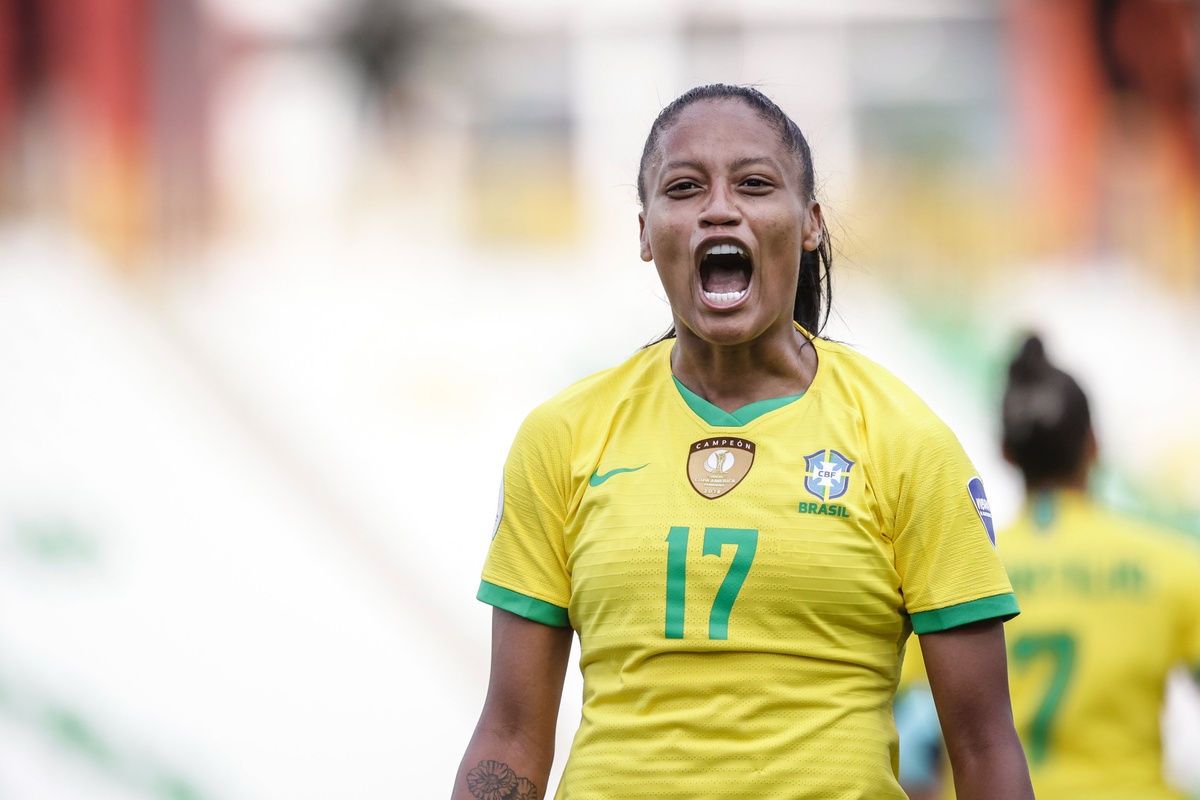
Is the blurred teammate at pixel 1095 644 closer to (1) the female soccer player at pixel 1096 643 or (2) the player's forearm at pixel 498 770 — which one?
(1) the female soccer player at pixel 1096 643

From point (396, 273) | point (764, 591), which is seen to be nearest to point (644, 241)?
point (764, 591)

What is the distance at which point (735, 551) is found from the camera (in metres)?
2.16

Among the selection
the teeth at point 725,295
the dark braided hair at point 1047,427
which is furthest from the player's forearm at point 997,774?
the dark braided hair at point 1047,427

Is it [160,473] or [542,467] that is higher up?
[160,473]

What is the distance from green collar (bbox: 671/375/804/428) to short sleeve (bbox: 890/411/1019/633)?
0.22 metres

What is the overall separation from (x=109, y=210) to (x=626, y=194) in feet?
9.42

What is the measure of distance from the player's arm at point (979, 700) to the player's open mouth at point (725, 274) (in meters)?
0.59

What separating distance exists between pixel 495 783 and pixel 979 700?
740 millimetres

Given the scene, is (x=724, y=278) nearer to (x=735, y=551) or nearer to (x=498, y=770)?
(x=735, y=551)

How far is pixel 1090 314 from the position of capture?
815 cm

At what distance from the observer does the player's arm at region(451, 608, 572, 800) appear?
2.34 m

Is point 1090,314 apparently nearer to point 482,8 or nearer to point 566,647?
point 482,8

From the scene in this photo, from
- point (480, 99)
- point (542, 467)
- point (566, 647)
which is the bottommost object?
point (566, 647)

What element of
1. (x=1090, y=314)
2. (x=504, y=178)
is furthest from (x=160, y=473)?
(x=1090, y=314)
